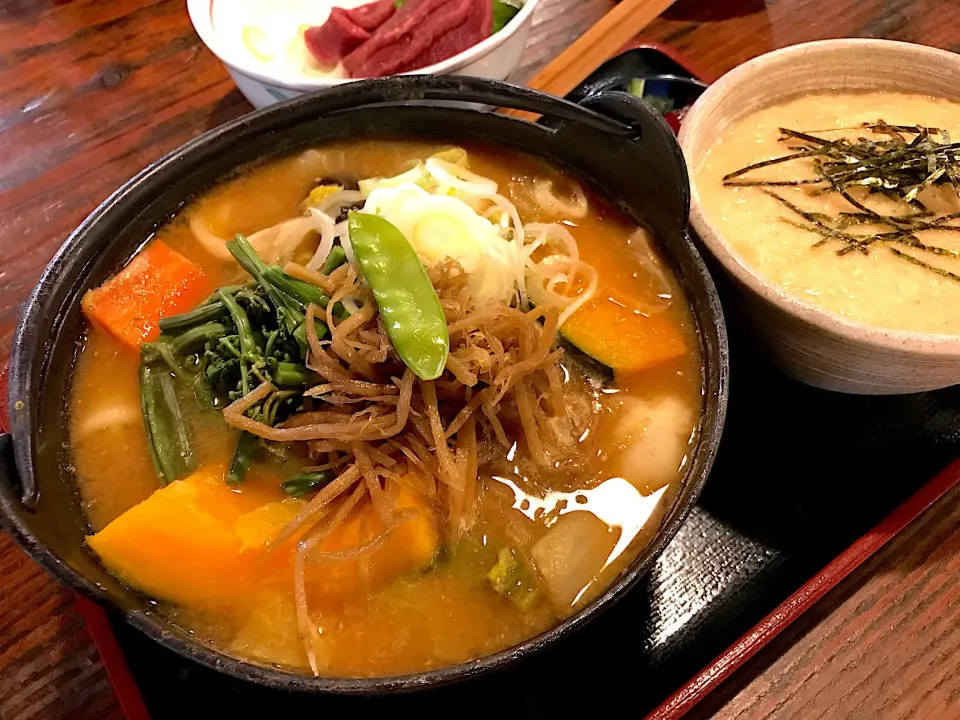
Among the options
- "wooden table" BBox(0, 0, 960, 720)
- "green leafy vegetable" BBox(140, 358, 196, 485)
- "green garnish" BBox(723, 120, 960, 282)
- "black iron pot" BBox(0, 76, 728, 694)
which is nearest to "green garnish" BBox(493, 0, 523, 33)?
"wooden table" BBox(0, 0, 960, 720)

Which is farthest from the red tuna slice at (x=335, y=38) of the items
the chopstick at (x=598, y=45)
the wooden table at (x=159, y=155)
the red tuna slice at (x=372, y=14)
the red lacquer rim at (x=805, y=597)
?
the red lacquer rim at (x=805, y=597)

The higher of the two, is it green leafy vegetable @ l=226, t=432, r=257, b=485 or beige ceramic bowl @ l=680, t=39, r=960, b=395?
green leafy vegetable @ l=226, t=432, r=257, b=485

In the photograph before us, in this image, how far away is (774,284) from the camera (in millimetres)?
1503

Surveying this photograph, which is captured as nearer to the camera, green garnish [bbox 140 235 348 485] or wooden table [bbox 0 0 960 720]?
green garnish [bbox 140 235 348 485]

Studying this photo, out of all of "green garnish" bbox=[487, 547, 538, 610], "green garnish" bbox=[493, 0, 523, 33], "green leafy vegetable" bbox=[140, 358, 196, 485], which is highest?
"green garnish" bbox=[493, 0, 523, 33]

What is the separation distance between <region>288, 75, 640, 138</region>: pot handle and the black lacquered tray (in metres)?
0.57

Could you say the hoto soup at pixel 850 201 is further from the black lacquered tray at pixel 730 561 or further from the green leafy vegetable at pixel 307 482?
the green leafy vegetable at pixel 307 482

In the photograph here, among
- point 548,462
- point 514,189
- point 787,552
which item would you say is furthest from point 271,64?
point 787,552

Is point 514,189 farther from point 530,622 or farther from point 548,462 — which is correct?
point 530,622

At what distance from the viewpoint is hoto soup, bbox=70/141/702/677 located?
3.88 ft

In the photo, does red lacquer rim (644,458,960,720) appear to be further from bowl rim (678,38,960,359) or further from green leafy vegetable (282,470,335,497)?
green leafy vegetable (282,470,335,497)

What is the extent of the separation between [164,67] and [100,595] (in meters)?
2.04

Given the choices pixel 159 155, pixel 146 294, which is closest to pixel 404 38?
pixel 159 155

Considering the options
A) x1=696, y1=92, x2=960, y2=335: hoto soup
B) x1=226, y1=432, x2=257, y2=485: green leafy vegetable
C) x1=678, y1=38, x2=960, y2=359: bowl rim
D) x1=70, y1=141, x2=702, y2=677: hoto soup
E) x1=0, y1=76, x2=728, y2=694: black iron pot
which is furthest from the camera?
x1=696, y1=92, x2=960, y2=335: hoto soup
